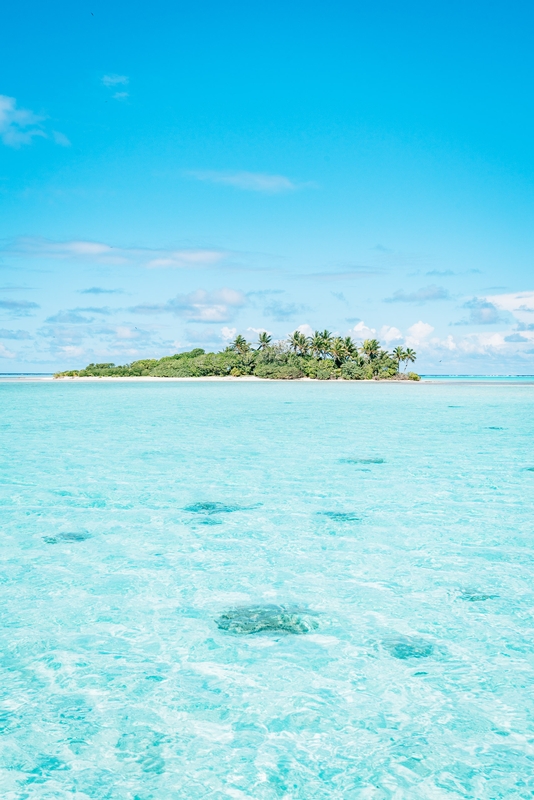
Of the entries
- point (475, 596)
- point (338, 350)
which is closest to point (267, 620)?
point (475, 596)

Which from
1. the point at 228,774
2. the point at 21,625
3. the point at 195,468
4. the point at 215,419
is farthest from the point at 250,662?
the point at 215,419

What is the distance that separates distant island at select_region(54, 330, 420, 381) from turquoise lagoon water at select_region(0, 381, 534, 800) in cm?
6861

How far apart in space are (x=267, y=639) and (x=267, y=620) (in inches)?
14.6

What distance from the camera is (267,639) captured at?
4.65 metres

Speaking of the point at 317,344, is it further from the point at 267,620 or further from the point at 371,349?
the point at 267,620

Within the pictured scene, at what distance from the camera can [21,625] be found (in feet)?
16.2

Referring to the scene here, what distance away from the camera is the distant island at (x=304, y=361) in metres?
79.0

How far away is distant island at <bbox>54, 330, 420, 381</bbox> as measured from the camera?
259 feet

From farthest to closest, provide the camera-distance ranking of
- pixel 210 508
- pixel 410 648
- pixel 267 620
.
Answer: pixel 210 508
pixel 267 620
pixel 410 648

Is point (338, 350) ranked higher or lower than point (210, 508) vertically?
higher

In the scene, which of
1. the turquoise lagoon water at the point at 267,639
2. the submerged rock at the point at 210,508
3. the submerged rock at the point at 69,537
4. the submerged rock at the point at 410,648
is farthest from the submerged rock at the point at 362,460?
the submerged rock at the point at 410,648

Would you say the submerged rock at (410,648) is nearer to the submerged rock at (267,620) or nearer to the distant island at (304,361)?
the submerged rock at (267,620)

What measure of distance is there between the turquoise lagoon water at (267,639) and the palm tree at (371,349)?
68.9 meters

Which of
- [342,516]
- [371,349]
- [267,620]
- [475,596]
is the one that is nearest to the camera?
[267,620]
